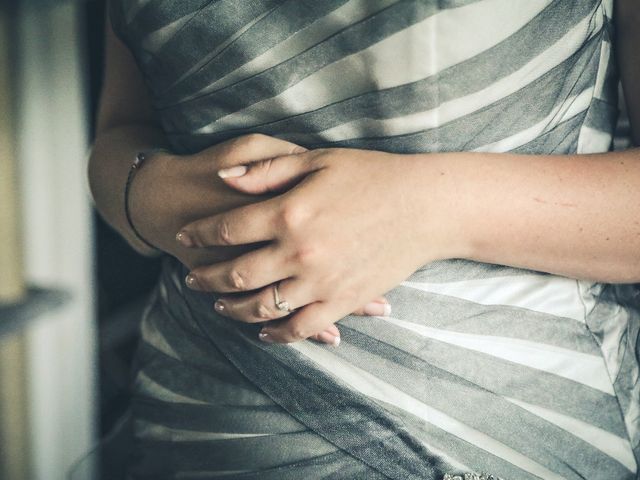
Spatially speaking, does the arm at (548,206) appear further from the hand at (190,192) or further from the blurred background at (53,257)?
the blurred background at (53,257)

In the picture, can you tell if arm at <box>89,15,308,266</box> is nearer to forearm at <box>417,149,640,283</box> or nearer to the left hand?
the left hand

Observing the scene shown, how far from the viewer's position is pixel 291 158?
0.61 metres

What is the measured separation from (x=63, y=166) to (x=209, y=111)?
3.62ft

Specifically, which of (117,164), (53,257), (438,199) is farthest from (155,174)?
(53,257)

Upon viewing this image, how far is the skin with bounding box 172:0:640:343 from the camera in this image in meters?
0.57

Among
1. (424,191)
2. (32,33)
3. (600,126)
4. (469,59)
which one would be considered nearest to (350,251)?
(424,191)

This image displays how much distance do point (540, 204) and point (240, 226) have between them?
314mm

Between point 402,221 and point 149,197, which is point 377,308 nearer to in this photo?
point 402,221

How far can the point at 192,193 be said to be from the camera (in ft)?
2.23

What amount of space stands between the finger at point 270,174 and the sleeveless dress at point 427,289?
0.18ft

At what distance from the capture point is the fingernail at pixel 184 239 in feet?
2.15

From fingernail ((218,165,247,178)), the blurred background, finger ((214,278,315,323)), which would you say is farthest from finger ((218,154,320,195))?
the blurred background

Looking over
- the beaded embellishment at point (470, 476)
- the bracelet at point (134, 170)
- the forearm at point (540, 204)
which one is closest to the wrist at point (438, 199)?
the forearm at point (540, 204)

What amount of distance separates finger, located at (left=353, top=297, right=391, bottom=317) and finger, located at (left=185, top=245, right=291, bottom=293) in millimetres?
95
